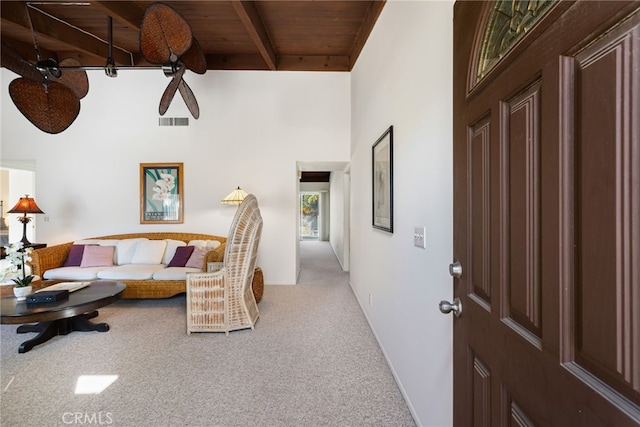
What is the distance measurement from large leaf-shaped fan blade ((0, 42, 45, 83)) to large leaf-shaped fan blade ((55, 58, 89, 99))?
0.36 meters

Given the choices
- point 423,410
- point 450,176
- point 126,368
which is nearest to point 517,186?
point 450,176

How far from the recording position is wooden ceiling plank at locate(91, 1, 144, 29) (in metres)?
2.98

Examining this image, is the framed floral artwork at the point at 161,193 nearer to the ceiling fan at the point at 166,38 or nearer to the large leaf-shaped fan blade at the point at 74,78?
the large leaf-shaped fan blade at the point at 74,78

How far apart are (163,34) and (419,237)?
240cm

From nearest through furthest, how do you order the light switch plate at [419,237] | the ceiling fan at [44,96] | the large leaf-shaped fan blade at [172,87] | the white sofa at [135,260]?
the light switch plate at [419,237], the ceiling fan at [44,96], the large leaf-shaped fan blade at [172,87], the white sofa at [135,260]

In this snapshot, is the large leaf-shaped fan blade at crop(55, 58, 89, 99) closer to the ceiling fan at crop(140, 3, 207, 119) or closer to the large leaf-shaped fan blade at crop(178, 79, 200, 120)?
the ceiling fan at crop(140, 3, 207, 119)

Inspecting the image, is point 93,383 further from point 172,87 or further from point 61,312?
point 172,87

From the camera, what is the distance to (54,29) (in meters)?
3.64

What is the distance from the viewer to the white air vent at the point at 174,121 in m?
4.74

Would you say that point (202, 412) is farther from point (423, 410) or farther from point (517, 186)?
point (517, 186)

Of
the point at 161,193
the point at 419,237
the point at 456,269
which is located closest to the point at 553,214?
the point at 456,269

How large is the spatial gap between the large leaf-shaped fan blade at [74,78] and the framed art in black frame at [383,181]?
256 cm

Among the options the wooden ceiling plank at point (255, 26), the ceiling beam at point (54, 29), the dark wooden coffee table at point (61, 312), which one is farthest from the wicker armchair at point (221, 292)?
the ceiling beam at point (54, 29)

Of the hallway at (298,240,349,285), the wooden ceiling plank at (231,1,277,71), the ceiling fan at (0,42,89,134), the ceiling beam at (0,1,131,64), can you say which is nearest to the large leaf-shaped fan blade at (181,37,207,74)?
the wooden ceiling plank at (231,1,277,71)
